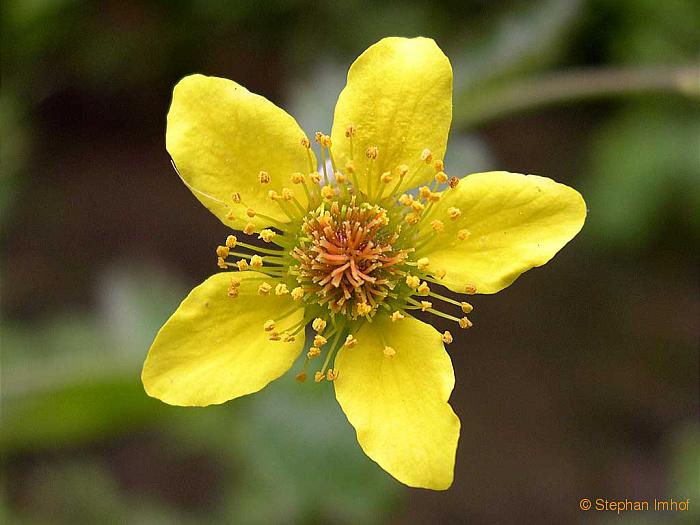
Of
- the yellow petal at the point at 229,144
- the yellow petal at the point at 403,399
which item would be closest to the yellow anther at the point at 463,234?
the yellow petal at the point at 403,399

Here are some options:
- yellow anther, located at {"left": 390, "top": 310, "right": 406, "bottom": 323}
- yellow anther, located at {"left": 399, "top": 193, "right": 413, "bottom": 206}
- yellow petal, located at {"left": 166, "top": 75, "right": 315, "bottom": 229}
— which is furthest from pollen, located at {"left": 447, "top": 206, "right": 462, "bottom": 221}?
yellow petal, located at {"left": 166, "top": 75, "right": 315, "bottom": 229}

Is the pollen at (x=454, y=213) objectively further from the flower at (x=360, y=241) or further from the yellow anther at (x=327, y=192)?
the yellow anther at (x=327, y=192)

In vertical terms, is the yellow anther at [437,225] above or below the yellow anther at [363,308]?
above

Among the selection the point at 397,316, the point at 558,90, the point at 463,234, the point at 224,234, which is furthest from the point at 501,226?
the point at 224,234

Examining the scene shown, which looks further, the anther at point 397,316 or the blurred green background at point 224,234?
the blurred green background at point 224,234

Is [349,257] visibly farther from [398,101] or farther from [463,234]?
[398,101]

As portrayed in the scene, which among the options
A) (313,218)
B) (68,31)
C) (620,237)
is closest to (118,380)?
(313,218)

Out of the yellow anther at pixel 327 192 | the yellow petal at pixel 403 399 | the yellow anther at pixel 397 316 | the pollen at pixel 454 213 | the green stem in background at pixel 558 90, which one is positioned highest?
the green stem in background at pixel 558 90

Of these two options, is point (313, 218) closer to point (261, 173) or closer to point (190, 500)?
point (261, 173)
